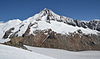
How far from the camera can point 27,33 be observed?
5556 inches

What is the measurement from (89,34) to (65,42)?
2351 cm

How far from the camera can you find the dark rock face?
436ft

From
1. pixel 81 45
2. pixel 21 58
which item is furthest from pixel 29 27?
pixel 21 58

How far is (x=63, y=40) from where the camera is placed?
13938cm

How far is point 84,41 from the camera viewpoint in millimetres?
146625

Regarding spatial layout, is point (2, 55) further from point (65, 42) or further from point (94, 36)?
point (94, 36)

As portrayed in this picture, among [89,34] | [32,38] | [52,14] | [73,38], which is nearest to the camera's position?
[32,38]

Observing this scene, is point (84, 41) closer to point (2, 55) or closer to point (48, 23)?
point (48, 23)

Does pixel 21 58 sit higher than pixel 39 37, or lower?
lower

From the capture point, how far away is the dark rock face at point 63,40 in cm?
13288

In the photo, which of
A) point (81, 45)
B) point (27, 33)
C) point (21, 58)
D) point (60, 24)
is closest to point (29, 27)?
point (27, 33)

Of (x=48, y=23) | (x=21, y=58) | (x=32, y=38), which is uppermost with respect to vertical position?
(x=48, y=23)

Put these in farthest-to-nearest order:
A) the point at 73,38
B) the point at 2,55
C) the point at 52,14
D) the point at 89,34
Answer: the point at 52,14 → the point at 89,34 → the point at 73,38 → the point at 2,55

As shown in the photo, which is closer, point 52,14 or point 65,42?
point 65,42
